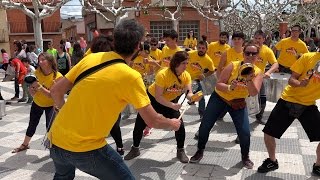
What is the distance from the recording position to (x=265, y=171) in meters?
4.05

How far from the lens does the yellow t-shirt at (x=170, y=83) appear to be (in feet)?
14.1

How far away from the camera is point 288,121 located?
12.6 ft

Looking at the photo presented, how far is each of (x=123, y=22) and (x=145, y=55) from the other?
14.8 ft

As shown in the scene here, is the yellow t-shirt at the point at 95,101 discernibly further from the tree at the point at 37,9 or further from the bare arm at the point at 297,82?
the tree at the point at 37,9

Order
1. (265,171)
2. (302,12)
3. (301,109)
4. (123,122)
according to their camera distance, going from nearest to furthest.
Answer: (301,109)
(265,171)
(123,122)
(302,12)

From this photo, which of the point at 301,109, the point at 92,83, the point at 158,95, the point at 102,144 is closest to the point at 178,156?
the point at 158,95

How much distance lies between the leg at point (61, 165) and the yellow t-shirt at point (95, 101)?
7cm

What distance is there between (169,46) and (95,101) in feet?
14.3

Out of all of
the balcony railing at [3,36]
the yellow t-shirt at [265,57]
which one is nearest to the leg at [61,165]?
the yellow t-shirt at [265,57]

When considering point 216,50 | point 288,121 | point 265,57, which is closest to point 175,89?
point 288,121

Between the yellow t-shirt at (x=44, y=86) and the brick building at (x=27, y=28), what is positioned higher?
the brick building at (x=27, y=28)

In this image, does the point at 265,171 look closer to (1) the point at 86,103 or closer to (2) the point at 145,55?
(1) the point at 86,103

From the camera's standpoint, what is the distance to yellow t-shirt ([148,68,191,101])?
14.1ft

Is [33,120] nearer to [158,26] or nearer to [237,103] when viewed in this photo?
[237,103]
